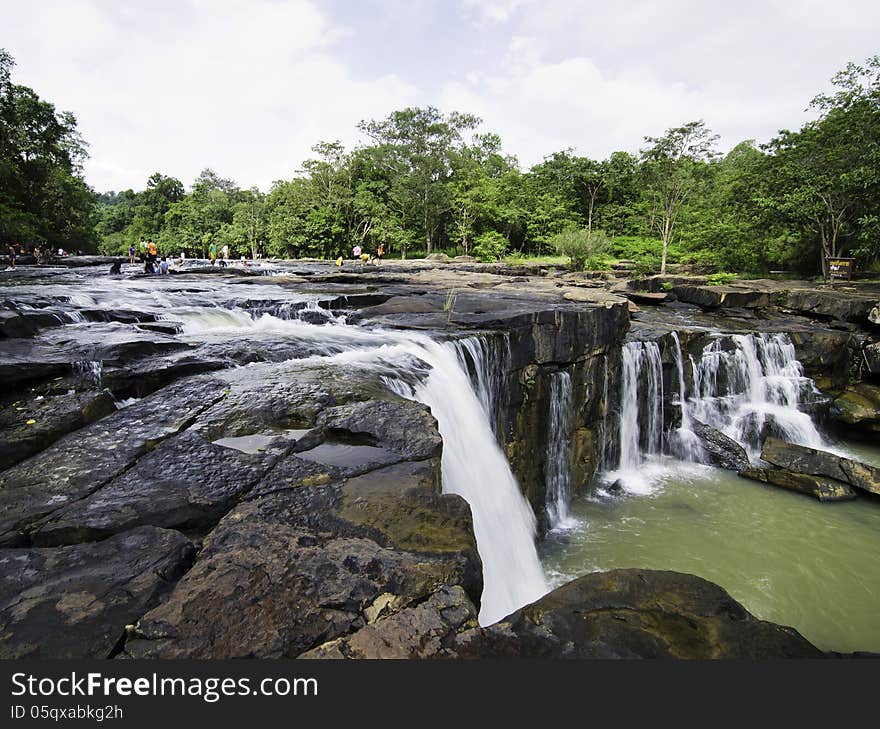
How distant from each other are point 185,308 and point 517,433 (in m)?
7.32

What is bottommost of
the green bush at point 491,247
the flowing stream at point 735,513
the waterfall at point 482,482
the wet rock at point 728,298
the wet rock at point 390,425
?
the flowing stream at point 735,513

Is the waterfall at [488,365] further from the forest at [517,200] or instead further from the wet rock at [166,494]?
the forest at [517,200]

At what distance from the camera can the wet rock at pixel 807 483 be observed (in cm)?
876

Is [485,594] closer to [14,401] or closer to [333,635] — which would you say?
[333,635]

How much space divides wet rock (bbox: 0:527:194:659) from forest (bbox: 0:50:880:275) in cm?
2395

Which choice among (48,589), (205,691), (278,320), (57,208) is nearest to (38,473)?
(48,589)

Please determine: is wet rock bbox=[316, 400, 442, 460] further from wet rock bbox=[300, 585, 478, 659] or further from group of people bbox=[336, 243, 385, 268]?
group of people bbox=[336, 243, 385, 268]

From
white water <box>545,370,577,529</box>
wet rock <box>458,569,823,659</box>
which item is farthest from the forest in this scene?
wet rock <box>458,569,823,659</box>

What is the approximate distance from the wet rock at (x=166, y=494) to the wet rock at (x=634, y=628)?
1902 mm

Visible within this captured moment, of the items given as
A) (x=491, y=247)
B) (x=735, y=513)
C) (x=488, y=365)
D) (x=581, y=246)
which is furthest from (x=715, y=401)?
(x=491, y=247)

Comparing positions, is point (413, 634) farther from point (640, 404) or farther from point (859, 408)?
point (859, 408)

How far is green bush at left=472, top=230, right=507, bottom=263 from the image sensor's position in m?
39.2

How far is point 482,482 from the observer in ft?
18.3


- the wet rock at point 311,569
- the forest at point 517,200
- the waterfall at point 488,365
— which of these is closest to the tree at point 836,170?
the forest at point 517,200
